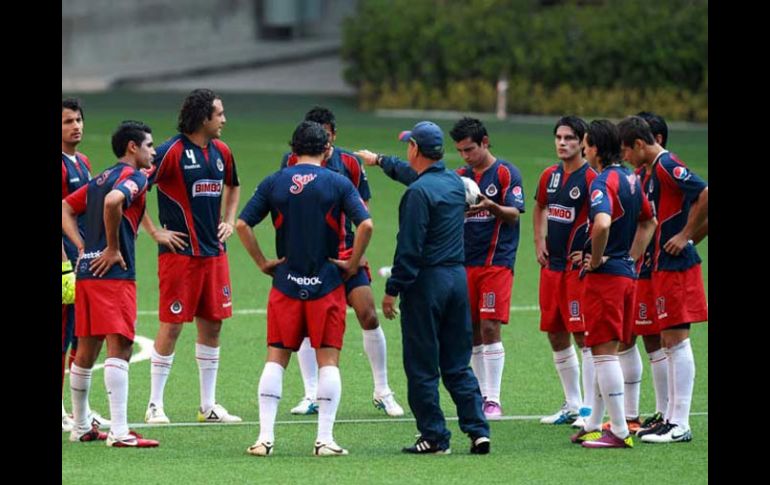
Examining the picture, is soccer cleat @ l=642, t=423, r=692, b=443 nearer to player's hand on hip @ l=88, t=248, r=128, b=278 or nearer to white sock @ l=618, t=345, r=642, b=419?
white sock @ l=618, t=345, r=642, b=419

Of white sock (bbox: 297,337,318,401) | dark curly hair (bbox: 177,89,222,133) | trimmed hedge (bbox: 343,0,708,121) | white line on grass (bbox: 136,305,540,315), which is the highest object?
trimmed hedge (bbox: 343,0,708,121)

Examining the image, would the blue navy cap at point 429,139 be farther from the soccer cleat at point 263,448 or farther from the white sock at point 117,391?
the white sock at point 117,391

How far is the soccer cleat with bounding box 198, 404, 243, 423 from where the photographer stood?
1040cm

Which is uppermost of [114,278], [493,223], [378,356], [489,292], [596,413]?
[493,223]

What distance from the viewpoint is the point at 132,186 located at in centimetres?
915

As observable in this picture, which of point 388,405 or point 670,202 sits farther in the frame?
point 388,405

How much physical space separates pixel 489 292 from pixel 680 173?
1.80 meters

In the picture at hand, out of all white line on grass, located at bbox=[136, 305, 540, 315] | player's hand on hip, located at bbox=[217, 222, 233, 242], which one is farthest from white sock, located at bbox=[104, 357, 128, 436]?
white line on grass, located at bbox=[136, 305, 540, 315]

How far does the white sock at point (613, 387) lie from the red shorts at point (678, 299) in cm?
65

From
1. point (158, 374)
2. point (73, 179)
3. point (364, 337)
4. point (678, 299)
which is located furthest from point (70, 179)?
point (678, 299)

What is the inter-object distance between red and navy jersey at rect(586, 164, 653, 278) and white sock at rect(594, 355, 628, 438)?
1.96 feet

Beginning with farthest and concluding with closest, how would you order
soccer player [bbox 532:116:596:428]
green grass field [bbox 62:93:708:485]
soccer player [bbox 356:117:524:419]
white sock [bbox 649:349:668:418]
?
soccer player [bbox 356:117:524:419] < white sock [bbox 649:349:668:418] < soccer player [bbox 532:116:596:428] < green grass field [bbox 62:93:708:485]

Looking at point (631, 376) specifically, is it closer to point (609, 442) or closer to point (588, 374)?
point (588, 374)
